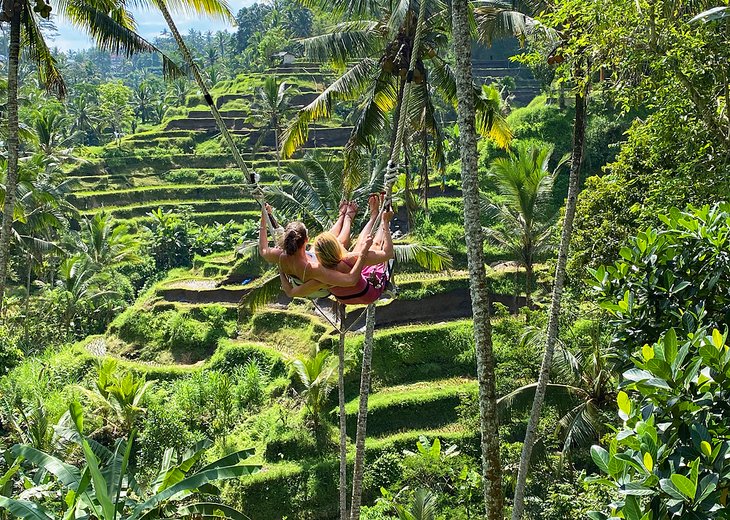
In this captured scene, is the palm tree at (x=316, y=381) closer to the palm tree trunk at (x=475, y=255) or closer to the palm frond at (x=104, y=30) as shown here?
the palm frond at (x=104, y=30)

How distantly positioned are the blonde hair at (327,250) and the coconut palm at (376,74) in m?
3.80

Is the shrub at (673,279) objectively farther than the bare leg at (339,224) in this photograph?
No

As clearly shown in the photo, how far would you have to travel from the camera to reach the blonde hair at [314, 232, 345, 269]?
13.2ft

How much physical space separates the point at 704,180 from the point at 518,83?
3364 centimetres

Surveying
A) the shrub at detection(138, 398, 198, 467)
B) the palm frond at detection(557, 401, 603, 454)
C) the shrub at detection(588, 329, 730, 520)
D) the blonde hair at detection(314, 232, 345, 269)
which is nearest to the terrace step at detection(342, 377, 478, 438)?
the shrub at detection(138, 398, 198, 467)

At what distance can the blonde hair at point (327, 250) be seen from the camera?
401cm

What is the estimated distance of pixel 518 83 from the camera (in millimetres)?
Result: 38062

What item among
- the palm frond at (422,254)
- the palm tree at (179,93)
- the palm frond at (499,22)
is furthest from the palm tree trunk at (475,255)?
the palm tree at (179,93)

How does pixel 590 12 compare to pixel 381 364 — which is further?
pixel 381 364

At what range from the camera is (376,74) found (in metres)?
8.28

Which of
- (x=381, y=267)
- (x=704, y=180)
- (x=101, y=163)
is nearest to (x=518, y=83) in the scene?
(x=101, y=163)

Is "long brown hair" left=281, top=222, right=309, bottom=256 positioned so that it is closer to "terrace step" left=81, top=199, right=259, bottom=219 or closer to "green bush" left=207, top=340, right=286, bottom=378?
"green bush" left=207, top=340, right=286, bottom=378

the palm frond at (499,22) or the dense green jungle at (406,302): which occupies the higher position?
the palm frond at (499,22)

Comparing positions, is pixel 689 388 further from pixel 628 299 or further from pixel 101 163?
pixel 101 163
